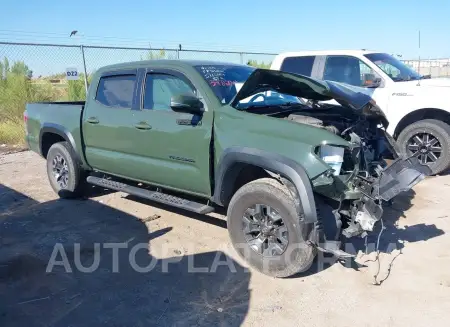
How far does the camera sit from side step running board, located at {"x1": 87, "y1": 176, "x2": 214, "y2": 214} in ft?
14.0

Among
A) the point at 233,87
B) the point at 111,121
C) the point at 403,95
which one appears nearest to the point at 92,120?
the point at 111,121

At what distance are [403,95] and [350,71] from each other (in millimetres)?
1086

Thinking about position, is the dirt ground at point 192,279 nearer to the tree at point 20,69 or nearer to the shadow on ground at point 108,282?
the shadow on ground at point 108,282

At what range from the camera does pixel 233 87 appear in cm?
445

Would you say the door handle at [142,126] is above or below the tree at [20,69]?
below

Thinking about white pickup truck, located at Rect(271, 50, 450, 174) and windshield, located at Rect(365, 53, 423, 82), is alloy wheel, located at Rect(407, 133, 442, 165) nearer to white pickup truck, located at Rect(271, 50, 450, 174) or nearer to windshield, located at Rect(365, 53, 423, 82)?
white pickup truck, located at Rect(271, 50, 450, 174)

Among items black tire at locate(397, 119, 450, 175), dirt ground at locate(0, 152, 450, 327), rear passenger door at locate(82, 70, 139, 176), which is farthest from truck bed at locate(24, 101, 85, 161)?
black tire at locate(397, 119, 450, 175)

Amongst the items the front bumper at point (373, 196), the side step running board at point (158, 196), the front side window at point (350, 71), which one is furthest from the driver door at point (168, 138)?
the front side window at point (350, 71)

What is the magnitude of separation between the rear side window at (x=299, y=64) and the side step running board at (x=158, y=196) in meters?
4.08

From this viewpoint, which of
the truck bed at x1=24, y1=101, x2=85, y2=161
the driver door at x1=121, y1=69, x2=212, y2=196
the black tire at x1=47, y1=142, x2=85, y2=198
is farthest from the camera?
the black tire at x1=47, y1=142, x2=85, y2=198

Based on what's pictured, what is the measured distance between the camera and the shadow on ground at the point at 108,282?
320cm

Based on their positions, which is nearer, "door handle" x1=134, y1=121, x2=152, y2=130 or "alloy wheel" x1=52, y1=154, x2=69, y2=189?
Answer: "door handle" x1=134, y1=121, x2=152, y2=130

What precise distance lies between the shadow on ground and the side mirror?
4.72 feet

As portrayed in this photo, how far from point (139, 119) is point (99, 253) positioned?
4.93 ft
